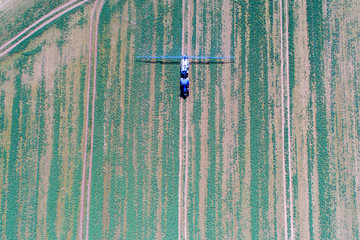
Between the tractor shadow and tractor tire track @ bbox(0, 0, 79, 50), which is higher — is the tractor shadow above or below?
below

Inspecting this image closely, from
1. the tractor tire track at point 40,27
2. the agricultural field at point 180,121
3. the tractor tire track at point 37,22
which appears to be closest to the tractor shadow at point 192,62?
the agricultural field at point 180,121

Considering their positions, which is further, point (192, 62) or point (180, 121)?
point (192, 62)

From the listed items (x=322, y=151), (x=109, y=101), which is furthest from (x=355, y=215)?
(x=109, y=101)

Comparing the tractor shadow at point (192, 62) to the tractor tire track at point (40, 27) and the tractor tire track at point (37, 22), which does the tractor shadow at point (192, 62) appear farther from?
the tractor tire track at point (37, 22)

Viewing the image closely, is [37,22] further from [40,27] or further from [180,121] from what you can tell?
[180,121]

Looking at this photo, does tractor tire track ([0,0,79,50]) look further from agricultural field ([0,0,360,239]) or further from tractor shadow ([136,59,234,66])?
tractor shadow ([136,59,234,66])

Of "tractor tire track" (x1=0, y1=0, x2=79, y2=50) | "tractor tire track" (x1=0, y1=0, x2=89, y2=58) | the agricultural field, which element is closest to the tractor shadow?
the agricultural field

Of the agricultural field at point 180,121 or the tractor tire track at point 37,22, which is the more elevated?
the tractor tire track at point 37,22

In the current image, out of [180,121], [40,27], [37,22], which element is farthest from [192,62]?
[37,22]
